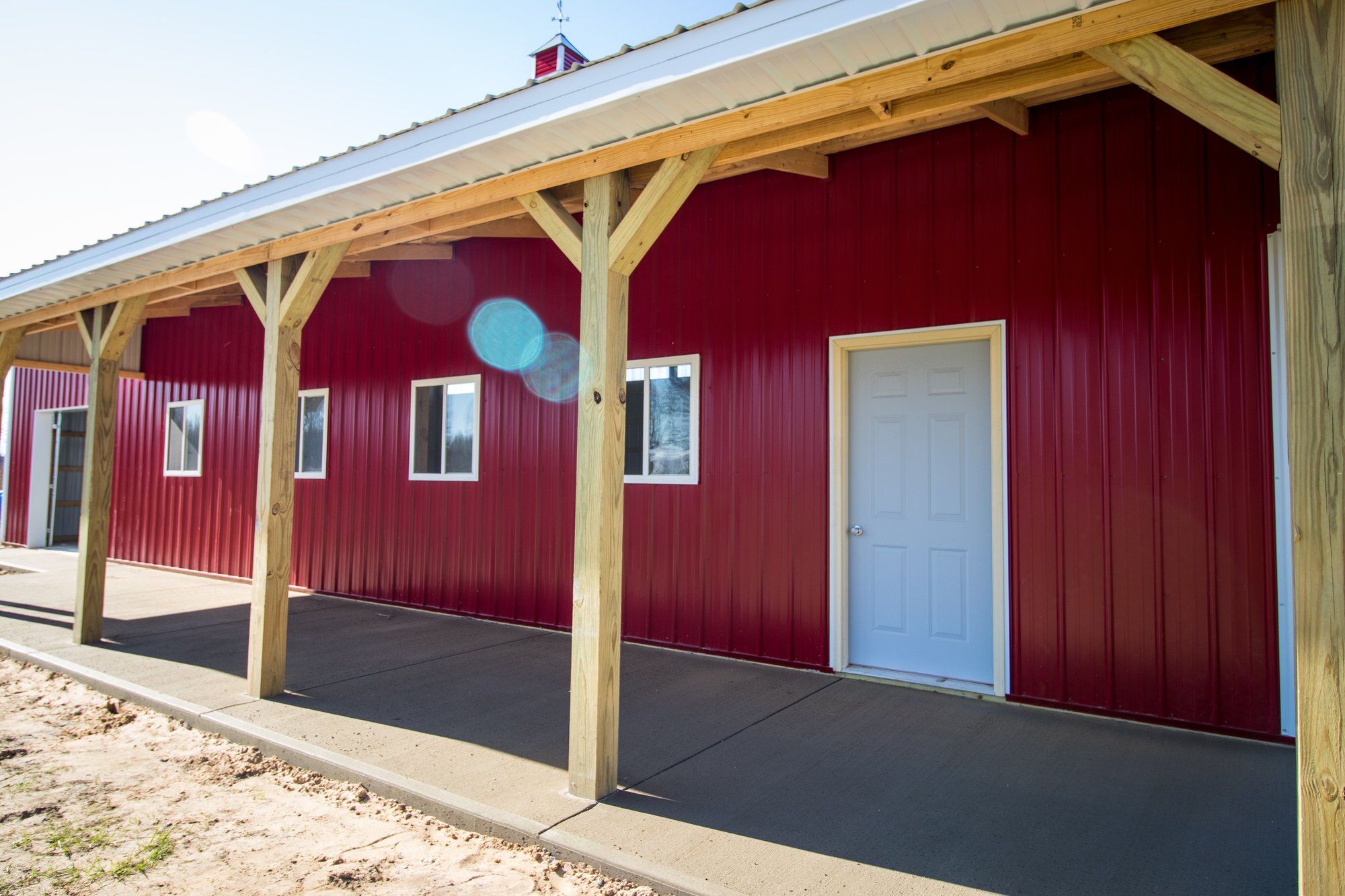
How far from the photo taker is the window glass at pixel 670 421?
5.55m

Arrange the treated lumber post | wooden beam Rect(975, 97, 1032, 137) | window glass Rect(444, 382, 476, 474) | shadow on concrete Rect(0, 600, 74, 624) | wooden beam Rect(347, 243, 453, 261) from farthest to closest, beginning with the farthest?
window glass Rect(444, 382, 476, 474), shadow on concrete Rect(0, 600, 74, 624), wooden beam Rect(347, 243, 453, 261), wooden beam Rect(975, 97, 1032, 137), the treated lumber post

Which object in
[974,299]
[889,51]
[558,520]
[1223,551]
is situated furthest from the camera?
[558,520]

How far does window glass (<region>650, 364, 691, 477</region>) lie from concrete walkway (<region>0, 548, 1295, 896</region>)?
138 cm

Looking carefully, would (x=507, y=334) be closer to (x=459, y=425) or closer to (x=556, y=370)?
(x=556, y=370)

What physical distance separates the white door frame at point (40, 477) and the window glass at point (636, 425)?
38.3 feet

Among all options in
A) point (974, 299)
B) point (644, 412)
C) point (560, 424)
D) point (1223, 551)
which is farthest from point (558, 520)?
point (1223, 551)

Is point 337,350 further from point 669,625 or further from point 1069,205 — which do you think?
point 1069,205

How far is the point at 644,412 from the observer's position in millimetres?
5762

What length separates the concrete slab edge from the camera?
93.0 inches

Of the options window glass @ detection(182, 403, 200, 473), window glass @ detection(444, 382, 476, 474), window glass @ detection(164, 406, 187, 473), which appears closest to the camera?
window glass @ detection(444, 382, 476, 474)

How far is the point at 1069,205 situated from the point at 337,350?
7.06 metres

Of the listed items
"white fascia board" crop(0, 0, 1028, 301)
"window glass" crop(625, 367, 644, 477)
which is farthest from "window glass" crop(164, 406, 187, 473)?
"window glass" crop(625, 367, 644, 477)

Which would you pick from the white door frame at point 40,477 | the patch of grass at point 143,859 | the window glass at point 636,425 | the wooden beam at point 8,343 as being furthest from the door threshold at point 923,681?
the white door frame at point 40,477

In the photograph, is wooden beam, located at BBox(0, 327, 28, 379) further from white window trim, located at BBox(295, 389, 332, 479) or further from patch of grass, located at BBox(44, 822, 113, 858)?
patch of grass, located at BBox(44, 822, 113, 858)
